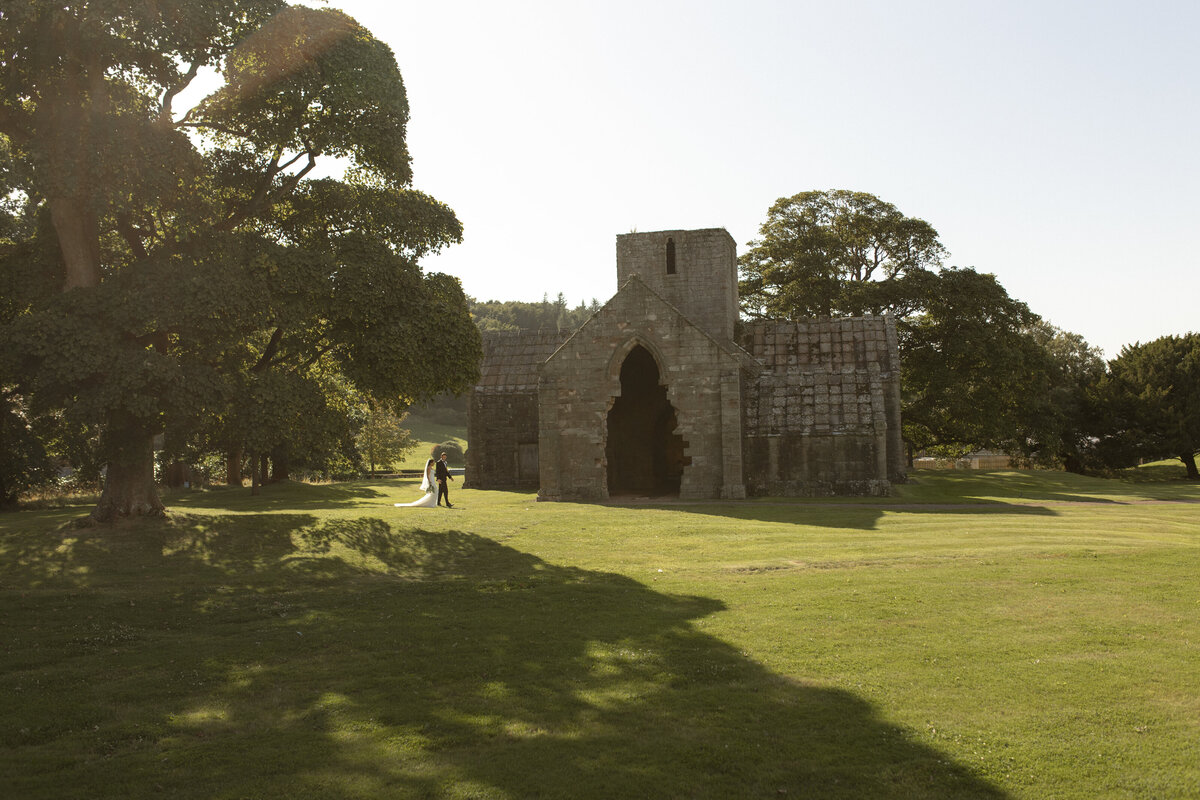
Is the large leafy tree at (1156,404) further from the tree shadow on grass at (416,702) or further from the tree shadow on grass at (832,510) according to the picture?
the tree shadow on grass at (416,702)

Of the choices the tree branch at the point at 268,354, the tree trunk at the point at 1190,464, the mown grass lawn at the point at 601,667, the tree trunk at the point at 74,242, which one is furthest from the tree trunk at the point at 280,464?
the tree trunk at the point at 1190,464

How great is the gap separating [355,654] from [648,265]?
1111 inches

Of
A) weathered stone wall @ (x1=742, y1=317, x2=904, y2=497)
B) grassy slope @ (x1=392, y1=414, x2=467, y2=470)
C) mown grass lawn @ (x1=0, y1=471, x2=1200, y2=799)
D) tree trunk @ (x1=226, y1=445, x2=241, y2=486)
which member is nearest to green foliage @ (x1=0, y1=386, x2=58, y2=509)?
tree trunk @ (x1=226, y1=445, x2=241, y2=486)

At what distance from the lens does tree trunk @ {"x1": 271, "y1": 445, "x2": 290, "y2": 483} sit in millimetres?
41719

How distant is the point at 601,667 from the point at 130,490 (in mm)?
16011

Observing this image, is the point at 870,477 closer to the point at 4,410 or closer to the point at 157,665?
the point at 157,665

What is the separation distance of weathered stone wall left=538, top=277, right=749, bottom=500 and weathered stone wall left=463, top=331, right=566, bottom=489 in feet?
26.4

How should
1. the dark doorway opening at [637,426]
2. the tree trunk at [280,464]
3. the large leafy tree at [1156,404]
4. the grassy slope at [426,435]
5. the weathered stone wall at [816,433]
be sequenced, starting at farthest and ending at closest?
the grassy slope at [426,435], the large leafy tree at [1156,404], the tree trunk at [280,464], the dark doorway opening at [637,426], the weathered stone wall at [816,433]

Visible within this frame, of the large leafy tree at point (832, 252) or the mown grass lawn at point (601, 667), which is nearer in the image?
the mown grass lawn at point (601, 667)

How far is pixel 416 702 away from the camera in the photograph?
8.58 meters

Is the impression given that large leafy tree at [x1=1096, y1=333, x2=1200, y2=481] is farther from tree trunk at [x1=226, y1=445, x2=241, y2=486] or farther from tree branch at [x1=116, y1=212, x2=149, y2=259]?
tree branch at [x1=116, y1=212, x2=149, y2=259]

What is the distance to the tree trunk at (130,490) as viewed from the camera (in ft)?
67.7

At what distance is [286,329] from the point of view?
67.9 ft

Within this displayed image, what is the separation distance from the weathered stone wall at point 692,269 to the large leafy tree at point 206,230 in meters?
14.0
